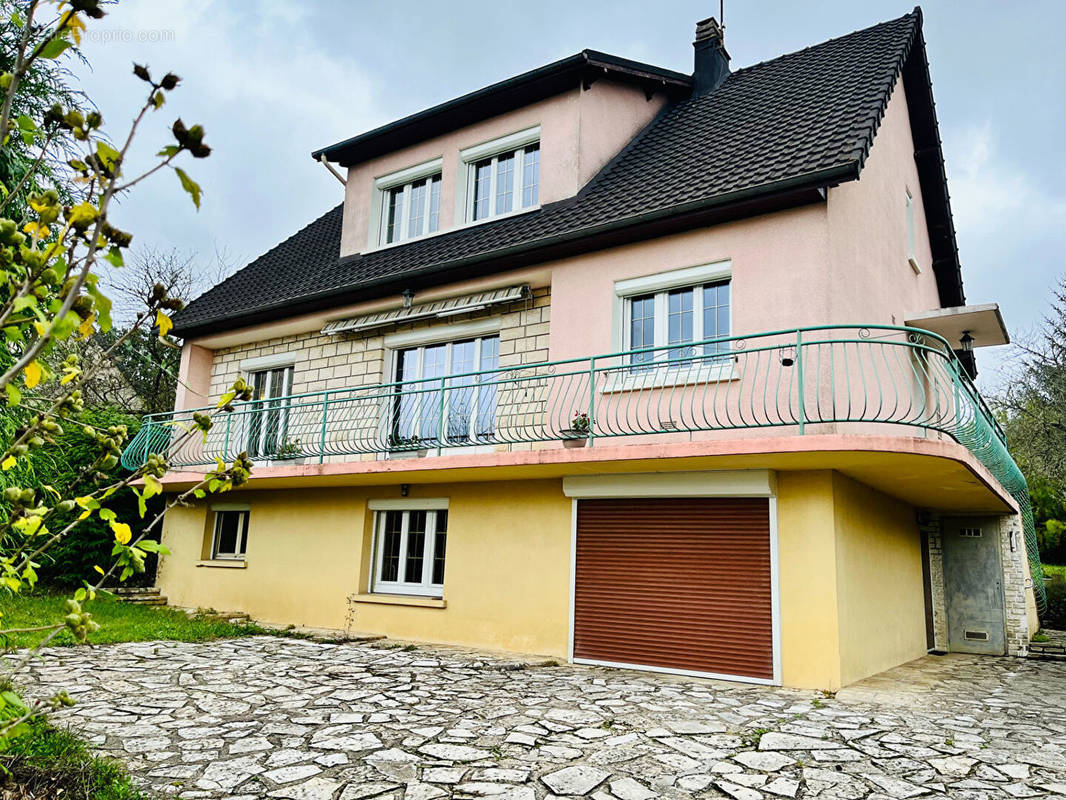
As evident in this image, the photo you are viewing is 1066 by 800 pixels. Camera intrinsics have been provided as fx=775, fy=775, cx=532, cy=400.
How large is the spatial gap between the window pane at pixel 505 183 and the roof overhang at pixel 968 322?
6.47 m

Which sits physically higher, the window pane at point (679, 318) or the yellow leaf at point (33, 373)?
the window pane at point (679, 318)

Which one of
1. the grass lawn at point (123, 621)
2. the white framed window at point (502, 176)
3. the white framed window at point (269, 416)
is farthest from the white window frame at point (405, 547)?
the white framed window at point (502, 176)

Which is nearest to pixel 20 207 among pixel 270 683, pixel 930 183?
pixel 270 683

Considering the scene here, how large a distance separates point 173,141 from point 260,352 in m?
13.4

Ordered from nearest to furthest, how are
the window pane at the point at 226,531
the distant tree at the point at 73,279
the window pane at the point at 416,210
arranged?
the distant tree at the point at 73,279 < the window pane at the point at 416,210 < the window pane at the point at 226,531

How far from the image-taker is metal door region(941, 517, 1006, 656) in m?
12.9

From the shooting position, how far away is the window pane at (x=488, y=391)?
35.8 ft

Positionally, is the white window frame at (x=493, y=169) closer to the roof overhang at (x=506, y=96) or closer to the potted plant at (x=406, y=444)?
the roof overhang at (x=506, y=96)

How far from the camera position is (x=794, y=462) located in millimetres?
8102

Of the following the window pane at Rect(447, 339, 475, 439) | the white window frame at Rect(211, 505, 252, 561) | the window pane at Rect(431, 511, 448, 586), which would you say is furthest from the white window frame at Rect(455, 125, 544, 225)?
the white window frame at Rect(211, 505, 252, 561)

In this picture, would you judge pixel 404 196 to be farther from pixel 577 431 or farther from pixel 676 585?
pixel 676 585

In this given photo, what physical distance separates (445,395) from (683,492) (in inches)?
150

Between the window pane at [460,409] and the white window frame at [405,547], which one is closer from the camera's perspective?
the window pane at [460,409]

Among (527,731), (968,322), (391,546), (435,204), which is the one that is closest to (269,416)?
(391,546)
